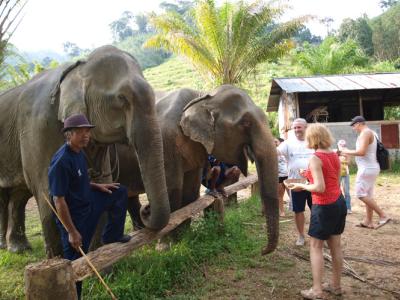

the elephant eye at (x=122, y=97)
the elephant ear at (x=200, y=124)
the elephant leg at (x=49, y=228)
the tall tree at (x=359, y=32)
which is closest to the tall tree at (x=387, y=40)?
the tall tree at (x=359, y=32)

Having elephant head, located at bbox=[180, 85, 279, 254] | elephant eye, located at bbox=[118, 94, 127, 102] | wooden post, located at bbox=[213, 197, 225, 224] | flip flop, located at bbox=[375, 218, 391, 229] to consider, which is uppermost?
elephant eye, located at bbox=[118, 94, 127, 102]

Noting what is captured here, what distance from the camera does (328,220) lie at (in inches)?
161

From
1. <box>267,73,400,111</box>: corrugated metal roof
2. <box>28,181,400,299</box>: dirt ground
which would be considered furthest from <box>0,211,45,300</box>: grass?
<box>267,73,400,111</box>: corrugated metal roof

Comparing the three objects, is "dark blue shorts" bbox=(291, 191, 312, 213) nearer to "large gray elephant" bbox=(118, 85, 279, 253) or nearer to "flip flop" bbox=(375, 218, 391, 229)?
"large gray elephant" bbox=(118, 85, 279, 253)

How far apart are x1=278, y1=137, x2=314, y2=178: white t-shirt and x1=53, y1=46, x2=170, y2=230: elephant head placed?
2.88 m

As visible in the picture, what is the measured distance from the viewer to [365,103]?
20.2 meters

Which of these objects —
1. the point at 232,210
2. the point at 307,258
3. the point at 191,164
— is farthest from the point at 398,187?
the point at 191,164

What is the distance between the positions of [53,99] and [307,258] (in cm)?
355

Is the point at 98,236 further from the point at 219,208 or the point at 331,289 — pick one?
the point at 331,289

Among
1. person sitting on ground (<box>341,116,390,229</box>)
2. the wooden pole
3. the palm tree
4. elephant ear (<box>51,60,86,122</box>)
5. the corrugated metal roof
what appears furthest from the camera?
the palm tree

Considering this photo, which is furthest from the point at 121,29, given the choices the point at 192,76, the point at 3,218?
the point at 3,218

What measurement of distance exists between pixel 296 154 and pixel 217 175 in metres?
1.19

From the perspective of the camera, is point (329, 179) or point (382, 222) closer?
point (329, 179)

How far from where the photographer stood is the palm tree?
1761 centimetres
